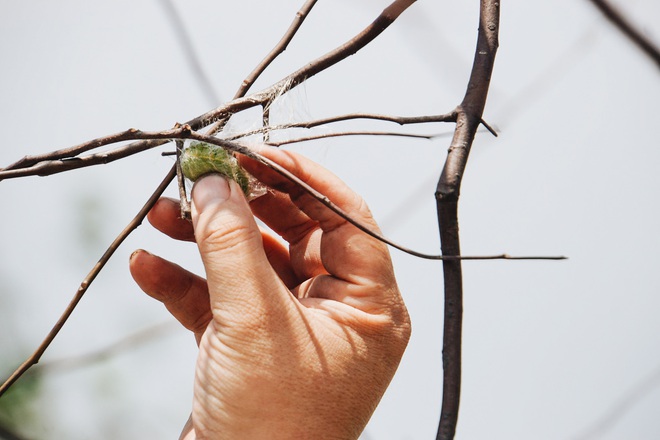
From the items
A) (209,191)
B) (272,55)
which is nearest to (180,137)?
(209,191)

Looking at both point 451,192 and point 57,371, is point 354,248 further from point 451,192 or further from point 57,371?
point 57,371

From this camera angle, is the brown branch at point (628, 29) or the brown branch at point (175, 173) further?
the brown branch at point (175, 173)

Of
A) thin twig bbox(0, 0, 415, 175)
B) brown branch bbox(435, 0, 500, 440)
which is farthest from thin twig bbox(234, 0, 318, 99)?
brown branch bbox(435, 0, 500, 440)

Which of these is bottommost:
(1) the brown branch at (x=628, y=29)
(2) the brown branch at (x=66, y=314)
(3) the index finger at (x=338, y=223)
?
(2) the brown branch at (x=66, y=314)

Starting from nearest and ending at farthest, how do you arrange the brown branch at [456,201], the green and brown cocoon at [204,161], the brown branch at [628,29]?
1. the brown branch at [628,29]
2. the brown branch at [456,201]
3. the green and brown cocoon at [204,161]

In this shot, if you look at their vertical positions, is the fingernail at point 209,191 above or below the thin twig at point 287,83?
below

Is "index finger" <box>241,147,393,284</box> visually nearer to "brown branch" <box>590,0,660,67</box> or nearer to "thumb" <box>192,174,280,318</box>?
"thumb" <box>192,174,280,318</box>

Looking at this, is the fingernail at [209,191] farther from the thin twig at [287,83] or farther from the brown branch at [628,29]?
the brown branch at [628,29]

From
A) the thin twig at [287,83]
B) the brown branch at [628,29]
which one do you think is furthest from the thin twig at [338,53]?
the brown branch at [628,29]
